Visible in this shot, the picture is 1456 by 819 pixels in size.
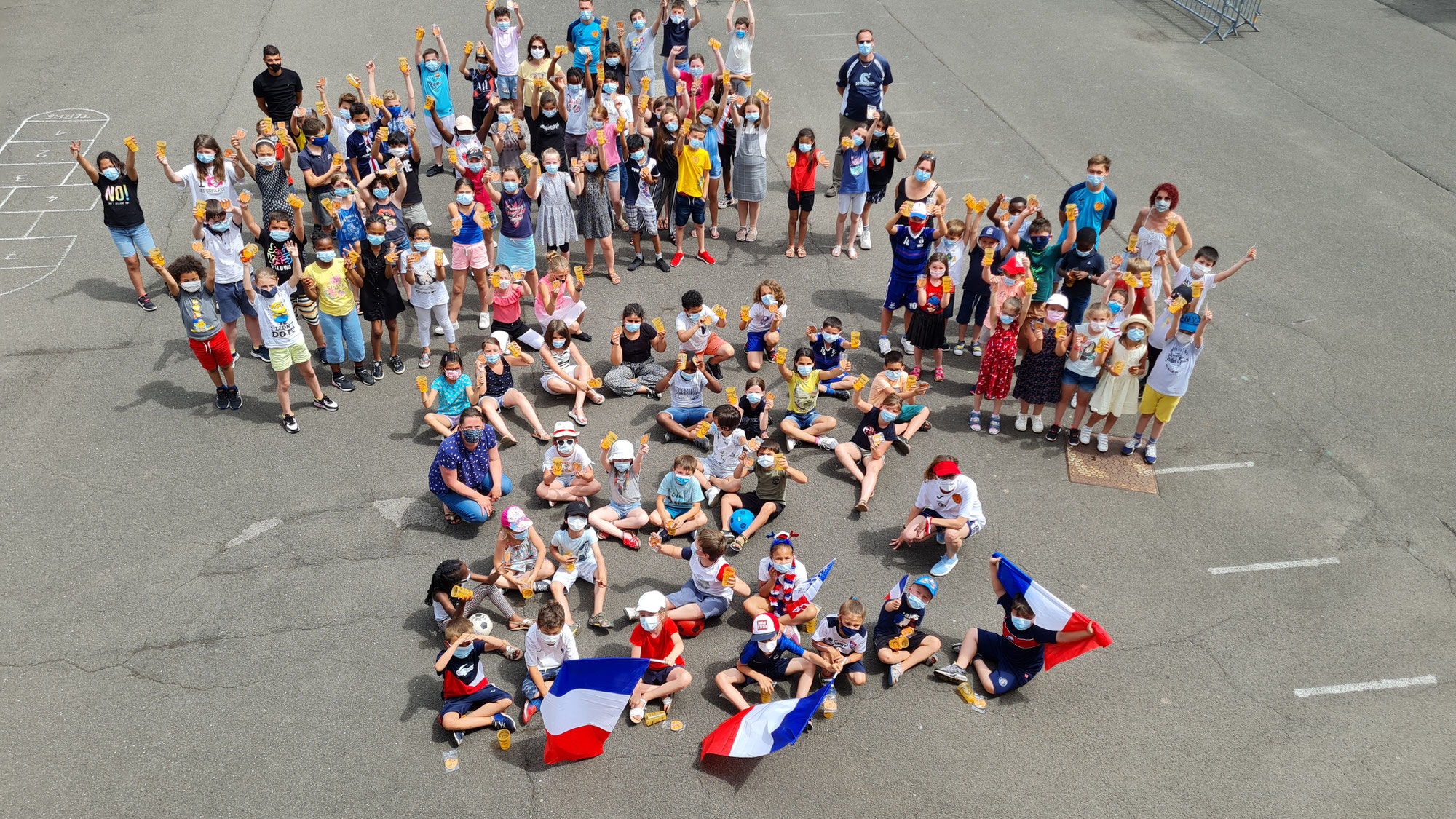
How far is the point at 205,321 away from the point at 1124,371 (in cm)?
956

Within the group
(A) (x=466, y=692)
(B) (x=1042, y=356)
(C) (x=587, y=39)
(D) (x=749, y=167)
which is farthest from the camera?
(C) (x=587, y=39)

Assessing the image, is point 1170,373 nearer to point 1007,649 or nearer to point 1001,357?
point 1001,357

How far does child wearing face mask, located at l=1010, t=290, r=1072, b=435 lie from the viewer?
33.8ft

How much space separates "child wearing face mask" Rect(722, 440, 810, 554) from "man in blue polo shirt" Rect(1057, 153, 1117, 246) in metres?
4.70

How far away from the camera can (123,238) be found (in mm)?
11828

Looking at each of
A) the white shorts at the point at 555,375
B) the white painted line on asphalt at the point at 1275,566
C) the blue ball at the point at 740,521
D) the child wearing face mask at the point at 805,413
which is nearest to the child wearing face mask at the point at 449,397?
the white shorts at the point at 555,375

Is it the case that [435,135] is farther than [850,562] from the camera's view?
Yes

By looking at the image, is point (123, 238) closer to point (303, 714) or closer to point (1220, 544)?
point (303, 714)

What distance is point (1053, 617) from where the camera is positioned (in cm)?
766

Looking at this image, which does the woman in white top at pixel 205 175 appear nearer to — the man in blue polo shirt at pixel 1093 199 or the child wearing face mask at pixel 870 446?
the child wearing face mask at pixel 870 446

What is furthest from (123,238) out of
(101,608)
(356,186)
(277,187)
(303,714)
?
(303,714)

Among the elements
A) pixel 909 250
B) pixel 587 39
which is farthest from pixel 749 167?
pixel 587 39

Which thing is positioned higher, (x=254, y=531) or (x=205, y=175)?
(x=205, y=175)

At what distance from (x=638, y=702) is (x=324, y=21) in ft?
55.7
